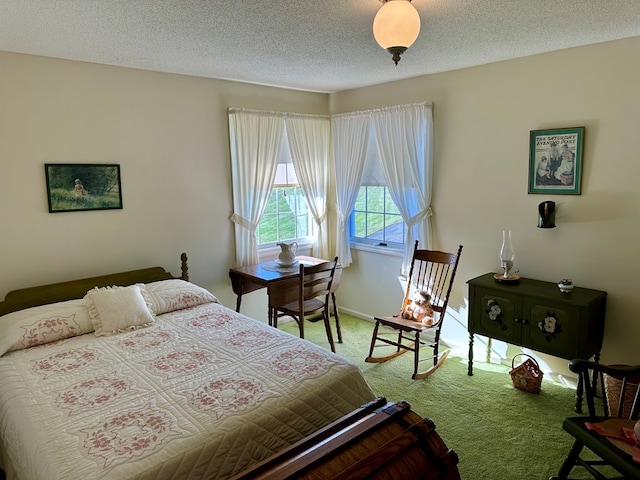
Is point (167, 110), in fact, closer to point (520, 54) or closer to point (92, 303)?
point (92, 303)

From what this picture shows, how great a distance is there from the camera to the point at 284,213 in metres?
4.55

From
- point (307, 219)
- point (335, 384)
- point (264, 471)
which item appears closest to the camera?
point (264, 471)

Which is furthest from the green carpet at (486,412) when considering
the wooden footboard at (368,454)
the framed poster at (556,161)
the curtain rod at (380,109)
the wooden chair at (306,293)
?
the curtain rod at (380,109)

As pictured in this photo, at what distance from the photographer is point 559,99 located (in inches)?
122

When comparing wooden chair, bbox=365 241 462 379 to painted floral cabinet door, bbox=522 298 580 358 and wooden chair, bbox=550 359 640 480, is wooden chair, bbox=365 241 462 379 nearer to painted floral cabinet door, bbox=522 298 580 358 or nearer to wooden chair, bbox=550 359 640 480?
painted floral cabinet door, bbox=522 298 580 358

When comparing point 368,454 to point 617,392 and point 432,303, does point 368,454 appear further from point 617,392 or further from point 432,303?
point 432,303

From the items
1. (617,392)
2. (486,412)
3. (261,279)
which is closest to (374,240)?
(261,279)

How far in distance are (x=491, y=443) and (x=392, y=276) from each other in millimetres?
1992

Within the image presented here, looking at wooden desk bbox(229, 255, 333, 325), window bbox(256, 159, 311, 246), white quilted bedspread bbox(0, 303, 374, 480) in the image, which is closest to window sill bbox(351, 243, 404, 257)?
window bbox(256, 159, 311, 246)

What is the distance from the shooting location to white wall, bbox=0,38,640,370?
9.53 feet

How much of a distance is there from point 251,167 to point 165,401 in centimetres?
253

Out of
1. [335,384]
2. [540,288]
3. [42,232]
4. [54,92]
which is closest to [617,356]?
[540,288]

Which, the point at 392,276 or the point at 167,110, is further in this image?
the point at 392,276

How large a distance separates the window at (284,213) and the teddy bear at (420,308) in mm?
1528
